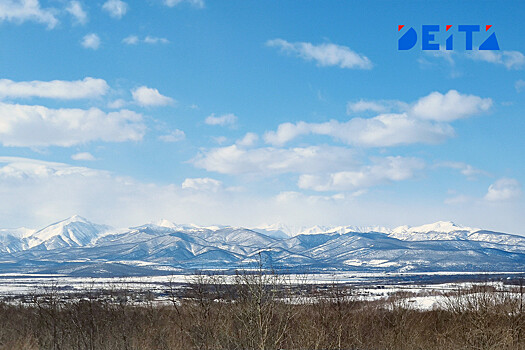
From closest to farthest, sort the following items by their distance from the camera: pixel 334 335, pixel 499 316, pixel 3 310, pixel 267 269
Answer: pixel 267 269
pixel 499 316
pixel 334 335
pixel 3 310

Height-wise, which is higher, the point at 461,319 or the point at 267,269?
the point at 267,269

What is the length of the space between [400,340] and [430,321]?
8041 millimetres

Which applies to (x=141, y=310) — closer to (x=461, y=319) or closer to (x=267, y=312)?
(x=461, y=319)

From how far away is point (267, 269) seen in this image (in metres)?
18.7

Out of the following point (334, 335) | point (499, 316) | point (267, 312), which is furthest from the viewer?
point (334, 335)

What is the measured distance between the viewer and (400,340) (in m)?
31.3

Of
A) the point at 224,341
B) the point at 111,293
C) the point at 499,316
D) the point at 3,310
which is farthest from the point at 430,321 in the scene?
the point at 3,310

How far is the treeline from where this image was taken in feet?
61.7

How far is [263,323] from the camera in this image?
54.4 feet

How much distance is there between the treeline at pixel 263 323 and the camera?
18.8 meters

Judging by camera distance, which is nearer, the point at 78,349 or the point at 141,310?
the point at 78,349

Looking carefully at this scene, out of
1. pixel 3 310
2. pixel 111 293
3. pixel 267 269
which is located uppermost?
pixel 267 269

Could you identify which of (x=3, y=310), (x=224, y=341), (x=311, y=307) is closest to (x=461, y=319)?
(x=311, y=307)

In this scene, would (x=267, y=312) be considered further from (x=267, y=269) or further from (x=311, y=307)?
(x=311, y=307)
